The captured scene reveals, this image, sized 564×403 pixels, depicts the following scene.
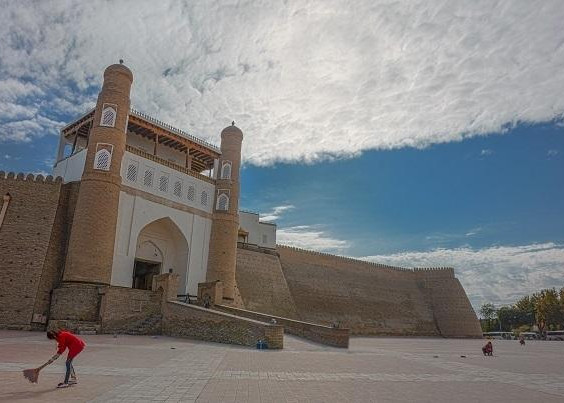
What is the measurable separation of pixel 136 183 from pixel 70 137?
5.57 meters

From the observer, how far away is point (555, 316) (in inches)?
1928

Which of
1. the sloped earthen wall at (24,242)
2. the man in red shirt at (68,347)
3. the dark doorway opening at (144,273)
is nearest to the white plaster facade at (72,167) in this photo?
the sloped earthen wall at (24,242)

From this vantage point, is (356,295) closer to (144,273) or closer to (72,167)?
(144,273)

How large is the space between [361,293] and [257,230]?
31.8ft

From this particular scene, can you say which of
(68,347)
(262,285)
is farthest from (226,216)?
(68,347)

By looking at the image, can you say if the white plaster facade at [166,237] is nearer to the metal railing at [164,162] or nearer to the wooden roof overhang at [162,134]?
the metal railing at [164,162]

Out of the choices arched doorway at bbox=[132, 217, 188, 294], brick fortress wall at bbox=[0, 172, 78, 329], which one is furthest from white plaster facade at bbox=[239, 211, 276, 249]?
brick fortress wall at bbox=[0, 172, 78, 329]

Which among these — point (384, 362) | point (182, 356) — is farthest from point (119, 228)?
point (384, 362)

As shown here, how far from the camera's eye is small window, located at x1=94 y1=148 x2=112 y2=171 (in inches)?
738

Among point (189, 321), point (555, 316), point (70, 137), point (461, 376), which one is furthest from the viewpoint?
point (555, 316)

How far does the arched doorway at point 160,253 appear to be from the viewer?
2245 centimetres

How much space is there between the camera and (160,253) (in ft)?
75.7

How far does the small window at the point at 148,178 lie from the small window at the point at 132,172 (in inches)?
23.4

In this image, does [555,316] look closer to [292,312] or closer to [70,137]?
[292,312]
